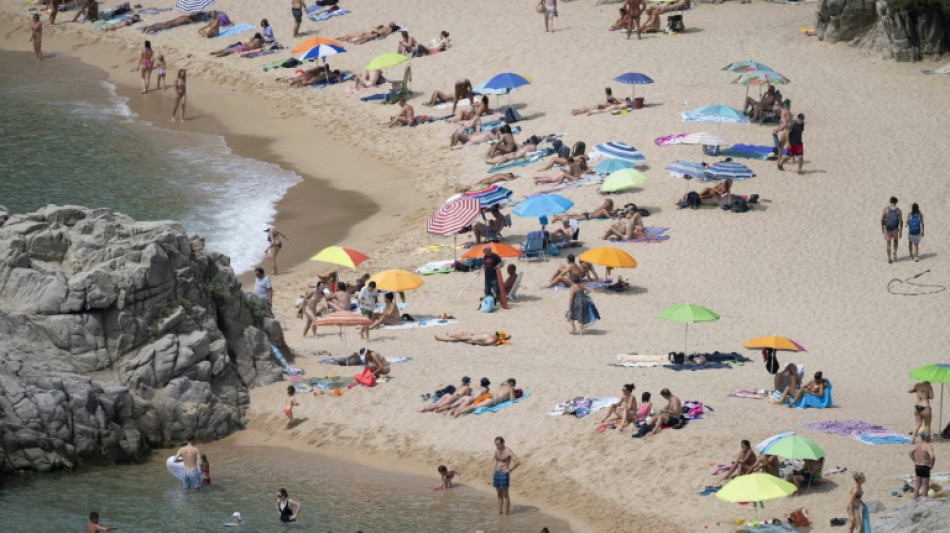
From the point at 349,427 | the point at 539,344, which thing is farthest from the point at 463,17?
the point at 349,427

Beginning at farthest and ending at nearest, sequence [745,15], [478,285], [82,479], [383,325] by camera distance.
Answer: [745,15], [478,285], [383,325], [82,479]

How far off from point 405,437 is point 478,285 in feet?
21.9

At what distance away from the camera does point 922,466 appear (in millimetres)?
18484

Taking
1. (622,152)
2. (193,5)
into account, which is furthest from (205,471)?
(193,5)

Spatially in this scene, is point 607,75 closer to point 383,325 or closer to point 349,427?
point 383,325

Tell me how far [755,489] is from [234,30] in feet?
110

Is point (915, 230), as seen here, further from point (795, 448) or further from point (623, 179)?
point (795, 448)

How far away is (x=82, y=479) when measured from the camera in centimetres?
2117

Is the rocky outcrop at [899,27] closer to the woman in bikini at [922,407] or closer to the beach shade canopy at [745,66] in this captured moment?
the beach shade canopy at [745,66]

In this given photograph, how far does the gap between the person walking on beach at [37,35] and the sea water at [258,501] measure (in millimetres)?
30223

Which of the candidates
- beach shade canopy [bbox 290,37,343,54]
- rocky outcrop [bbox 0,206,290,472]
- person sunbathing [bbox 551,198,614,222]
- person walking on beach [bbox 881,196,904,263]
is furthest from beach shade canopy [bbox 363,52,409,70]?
rocky outcrop [bbox 0,206,290,472]

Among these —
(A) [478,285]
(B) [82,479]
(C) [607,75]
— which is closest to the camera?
(B) [82,479]

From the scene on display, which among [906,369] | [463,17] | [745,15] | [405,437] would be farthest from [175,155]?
[906,369]

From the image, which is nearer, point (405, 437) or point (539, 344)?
point (405, 437)
